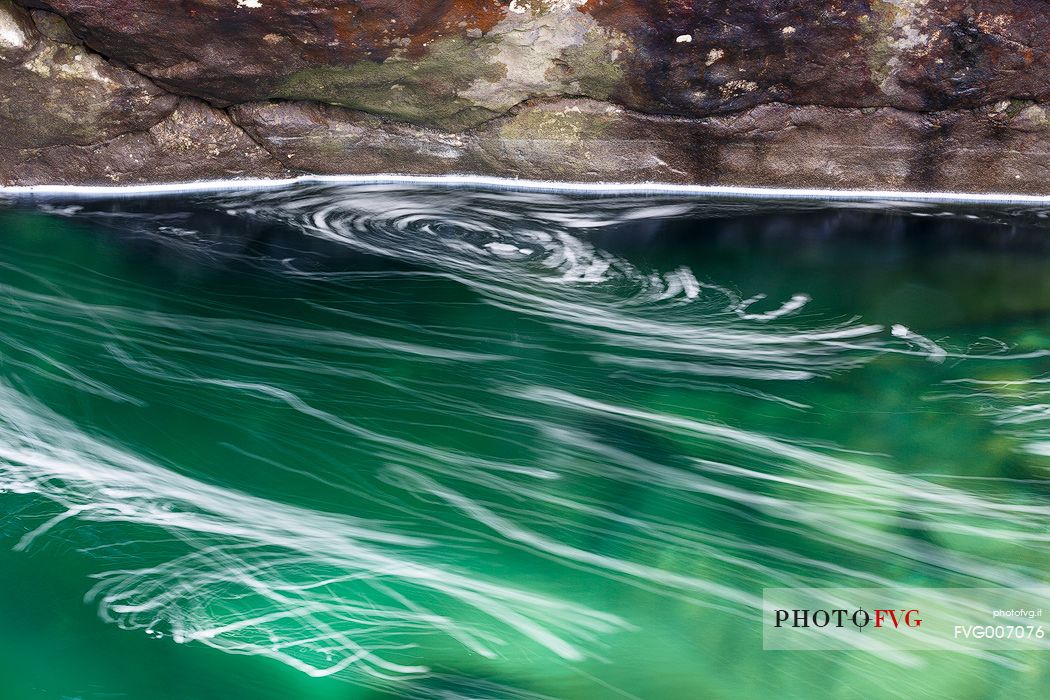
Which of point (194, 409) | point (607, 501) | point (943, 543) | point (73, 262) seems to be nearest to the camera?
point (943, 543)

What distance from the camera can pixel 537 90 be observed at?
297 cm

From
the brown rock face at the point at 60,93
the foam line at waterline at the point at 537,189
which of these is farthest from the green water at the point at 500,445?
the brown rock face at the point at 60,93

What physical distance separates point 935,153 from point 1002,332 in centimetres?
94

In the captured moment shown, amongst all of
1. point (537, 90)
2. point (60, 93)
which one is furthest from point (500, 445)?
point (60, 93)

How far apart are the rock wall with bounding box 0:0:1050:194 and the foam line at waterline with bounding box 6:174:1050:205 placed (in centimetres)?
3

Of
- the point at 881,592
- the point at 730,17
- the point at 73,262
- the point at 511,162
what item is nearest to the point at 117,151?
the point at 73,262

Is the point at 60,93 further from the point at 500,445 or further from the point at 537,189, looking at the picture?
the point at 500,445

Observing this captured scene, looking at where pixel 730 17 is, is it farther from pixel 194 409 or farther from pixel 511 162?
pixel 194 409

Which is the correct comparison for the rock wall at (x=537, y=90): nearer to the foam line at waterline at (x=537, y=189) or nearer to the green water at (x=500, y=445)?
the foam line at waterline at (x=537, y=189)

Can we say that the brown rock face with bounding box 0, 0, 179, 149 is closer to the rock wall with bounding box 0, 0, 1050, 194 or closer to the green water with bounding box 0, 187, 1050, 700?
the rock wall with bounding box 0, 0, 1050, 194

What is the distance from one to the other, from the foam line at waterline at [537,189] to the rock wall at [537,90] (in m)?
0.03

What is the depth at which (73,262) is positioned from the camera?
102 inches

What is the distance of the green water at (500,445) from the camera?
4.55ft

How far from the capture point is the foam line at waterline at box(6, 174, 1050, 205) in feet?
10.1
